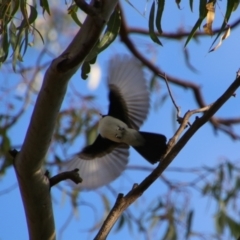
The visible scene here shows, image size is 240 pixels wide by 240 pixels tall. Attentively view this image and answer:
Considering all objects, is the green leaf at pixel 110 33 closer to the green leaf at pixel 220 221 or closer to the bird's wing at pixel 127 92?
the bird's wing at pixel 127 92

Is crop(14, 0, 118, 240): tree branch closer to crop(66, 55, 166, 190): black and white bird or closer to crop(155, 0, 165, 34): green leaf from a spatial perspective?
crop(155, 0, 165, 34): green leaf

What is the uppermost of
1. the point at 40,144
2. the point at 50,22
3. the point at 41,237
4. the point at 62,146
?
the point at 50,22

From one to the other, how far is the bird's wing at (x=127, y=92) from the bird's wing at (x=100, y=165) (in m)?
0.11

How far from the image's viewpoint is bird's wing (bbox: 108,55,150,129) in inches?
95.3

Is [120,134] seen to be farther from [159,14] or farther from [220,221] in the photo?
[220,221]

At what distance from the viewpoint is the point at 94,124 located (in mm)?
3832

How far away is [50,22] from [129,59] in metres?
1.60

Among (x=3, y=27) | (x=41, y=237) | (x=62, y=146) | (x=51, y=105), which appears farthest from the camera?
(x=62, y=146)

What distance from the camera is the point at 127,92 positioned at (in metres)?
→ 2.50

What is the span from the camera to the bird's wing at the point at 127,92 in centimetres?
242

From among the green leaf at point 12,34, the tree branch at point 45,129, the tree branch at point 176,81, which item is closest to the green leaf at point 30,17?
the green leaf at point 12,34

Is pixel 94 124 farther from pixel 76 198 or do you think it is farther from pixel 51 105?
pixel 51 105

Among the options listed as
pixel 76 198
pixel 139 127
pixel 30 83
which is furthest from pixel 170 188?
pixel 139 127

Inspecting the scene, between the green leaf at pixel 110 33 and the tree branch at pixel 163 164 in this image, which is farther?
the green leaf at pixel 110 33
